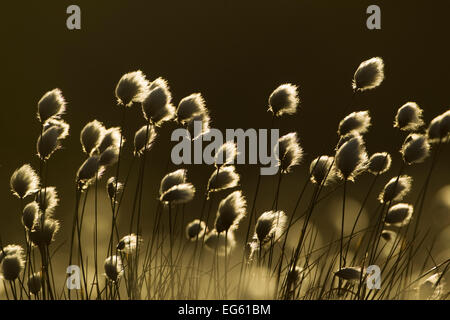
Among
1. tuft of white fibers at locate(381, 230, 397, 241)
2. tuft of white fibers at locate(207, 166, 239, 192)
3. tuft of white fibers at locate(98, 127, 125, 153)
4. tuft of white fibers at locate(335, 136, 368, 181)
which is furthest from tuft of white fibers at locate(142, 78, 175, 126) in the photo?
tuft of white fibers at locate(381, 230, 397, 241)

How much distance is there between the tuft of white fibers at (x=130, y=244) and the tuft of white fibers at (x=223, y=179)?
363mm

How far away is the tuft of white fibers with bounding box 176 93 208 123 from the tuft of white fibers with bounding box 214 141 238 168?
0.20 meters

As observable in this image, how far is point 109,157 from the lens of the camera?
311 cm

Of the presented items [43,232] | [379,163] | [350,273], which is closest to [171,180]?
[43,232]

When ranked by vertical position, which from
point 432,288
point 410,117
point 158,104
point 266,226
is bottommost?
point 432,288

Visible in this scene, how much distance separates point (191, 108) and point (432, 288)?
4.04 ft

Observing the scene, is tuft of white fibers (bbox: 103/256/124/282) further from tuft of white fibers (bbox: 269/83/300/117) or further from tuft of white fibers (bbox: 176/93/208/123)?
tuft of white fibers (bbox: 269/83/300/117)

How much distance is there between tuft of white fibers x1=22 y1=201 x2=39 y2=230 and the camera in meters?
2.90

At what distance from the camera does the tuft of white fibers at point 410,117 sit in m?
3.19

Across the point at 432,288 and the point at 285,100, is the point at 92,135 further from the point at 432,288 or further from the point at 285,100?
the point at 432,288

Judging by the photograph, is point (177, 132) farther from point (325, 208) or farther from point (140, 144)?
point (325, 208)

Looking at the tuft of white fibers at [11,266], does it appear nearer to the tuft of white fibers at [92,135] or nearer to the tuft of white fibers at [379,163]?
the tuft of white fibers at [92,135]
